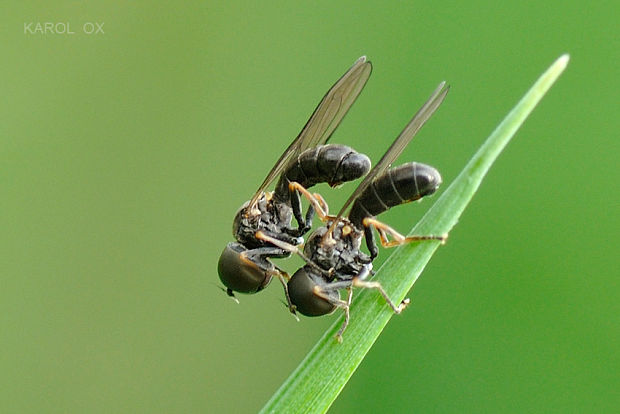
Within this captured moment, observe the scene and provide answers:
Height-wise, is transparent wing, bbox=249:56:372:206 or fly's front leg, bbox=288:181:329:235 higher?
transparent wing, bbox=249:56:372:206

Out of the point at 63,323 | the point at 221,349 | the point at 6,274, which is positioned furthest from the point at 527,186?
the point at 6,274

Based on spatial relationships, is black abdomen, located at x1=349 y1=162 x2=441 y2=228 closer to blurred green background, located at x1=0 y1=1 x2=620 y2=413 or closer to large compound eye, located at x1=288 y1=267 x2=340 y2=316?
large compound eye, located at x1=288 y1=267 x2=340 y2=316

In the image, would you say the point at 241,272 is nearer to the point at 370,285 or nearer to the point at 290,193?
the point at 290,193

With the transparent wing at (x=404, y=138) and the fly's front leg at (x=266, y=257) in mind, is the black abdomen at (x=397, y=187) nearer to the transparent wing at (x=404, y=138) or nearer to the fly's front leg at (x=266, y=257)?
the transparent wing at (x=404, y=138)

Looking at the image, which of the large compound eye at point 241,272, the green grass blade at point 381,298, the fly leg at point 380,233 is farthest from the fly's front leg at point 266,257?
the green grass blade at point 381,298

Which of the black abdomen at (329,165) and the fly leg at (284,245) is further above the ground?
the black abdomen at (329,165)

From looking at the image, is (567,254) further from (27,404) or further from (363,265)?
(27,404)

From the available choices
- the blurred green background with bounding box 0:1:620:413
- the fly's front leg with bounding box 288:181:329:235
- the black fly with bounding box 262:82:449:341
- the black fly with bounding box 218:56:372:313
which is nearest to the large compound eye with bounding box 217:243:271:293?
the black fly with bounding box 218:56:372:313
